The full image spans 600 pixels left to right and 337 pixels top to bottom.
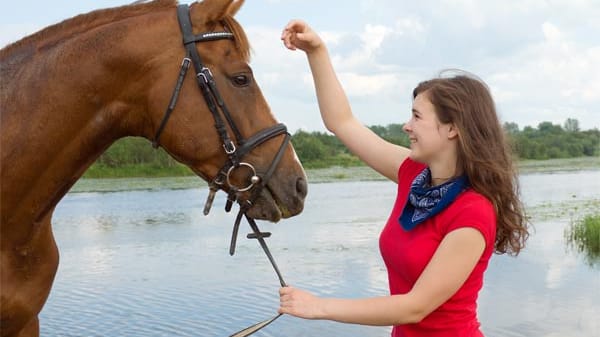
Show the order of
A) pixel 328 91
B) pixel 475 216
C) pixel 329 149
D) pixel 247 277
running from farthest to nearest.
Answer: pixel 329 149 < pixel 247 277 < pixel 328 91 < pixel 475 216

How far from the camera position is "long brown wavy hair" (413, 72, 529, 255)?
2670mm

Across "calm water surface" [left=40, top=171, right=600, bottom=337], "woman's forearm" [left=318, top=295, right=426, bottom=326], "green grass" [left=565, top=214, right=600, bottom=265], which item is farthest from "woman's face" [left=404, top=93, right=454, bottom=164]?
"green grass" [left=565, top=214, right=600, bottom=265]

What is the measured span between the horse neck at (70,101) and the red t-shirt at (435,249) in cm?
119

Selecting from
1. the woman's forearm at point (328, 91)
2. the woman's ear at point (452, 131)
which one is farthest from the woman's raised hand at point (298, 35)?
the woman's ear at point (452, 131)

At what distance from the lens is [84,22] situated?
291 centimetres

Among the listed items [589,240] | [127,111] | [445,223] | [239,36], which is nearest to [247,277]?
[589,240]

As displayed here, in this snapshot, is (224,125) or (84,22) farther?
(84,22)

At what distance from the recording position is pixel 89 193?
115 ft

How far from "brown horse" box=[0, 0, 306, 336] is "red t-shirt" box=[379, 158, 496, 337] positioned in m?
0.46

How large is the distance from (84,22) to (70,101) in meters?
0.38

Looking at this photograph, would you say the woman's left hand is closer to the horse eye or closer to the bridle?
the bridle

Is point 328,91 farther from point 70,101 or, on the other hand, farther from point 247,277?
point 247,277

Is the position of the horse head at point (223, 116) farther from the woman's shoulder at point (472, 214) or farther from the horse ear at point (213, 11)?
the woman's shoulder at point (472, 214)

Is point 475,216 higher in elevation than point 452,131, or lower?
lower
